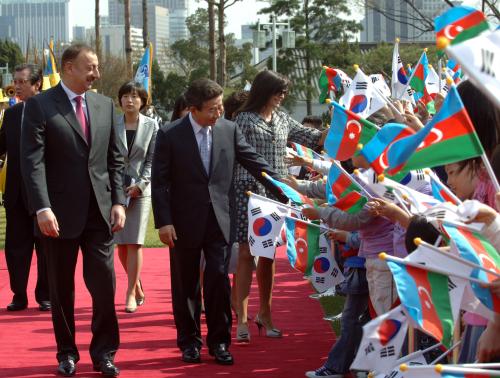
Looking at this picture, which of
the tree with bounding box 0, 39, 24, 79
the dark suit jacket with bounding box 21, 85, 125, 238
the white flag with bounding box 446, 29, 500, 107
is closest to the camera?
the white flag with bounding box 446, 29, 500, 107

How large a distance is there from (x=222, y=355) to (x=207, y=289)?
0.46 meters

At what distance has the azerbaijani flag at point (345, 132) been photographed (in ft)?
16.0

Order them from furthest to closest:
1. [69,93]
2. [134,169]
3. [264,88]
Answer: [134,169]
[264,88]
[69,93]

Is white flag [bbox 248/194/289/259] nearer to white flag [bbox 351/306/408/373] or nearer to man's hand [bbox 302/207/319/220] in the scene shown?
man's hand [bbox 302/207/319/220]

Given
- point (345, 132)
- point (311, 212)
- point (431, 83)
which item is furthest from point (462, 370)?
point (431, 83)

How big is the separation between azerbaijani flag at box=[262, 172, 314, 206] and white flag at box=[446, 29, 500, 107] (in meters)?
4.02

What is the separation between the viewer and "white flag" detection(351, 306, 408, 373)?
3.65 m

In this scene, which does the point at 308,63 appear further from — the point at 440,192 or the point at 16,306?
the point at 440,192

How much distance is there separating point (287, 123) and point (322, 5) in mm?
58345

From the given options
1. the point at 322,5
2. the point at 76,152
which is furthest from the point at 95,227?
the point at 322,5

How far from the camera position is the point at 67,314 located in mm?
6938

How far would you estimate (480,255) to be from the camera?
328cm

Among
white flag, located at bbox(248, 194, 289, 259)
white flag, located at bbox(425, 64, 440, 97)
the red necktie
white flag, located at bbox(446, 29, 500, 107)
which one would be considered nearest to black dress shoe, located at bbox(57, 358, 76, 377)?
the red necktie

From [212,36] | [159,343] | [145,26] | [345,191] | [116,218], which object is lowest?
[159,343]
